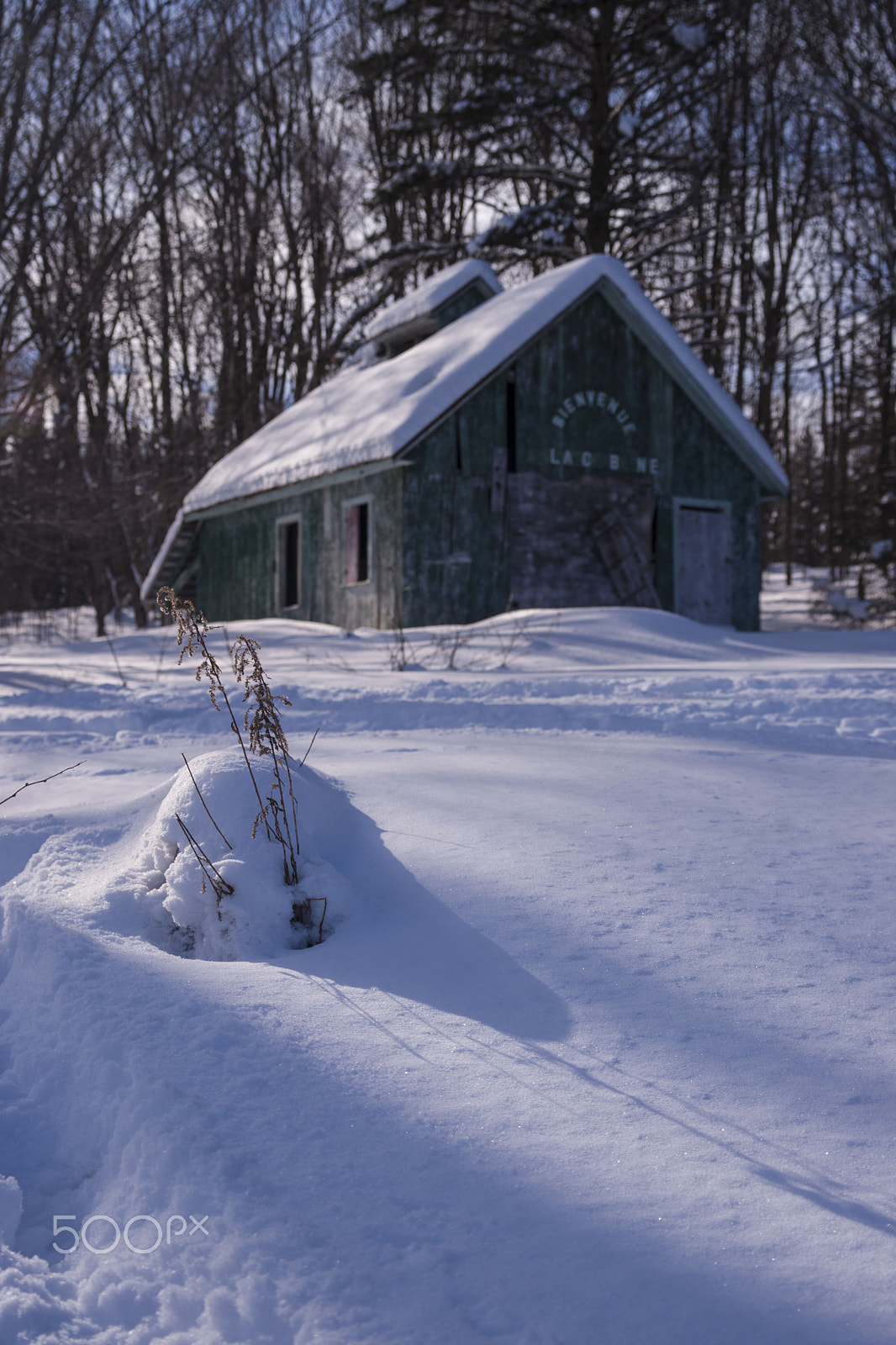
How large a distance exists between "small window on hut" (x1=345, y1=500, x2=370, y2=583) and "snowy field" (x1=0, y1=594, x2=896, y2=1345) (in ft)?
31.9

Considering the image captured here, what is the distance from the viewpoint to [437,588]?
1261cm

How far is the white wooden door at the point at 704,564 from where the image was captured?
573 inches

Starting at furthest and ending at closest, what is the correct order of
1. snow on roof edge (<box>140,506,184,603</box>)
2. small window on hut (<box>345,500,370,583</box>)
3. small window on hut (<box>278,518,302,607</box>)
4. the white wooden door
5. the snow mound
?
snow on roof edge (<box>140,506,184,603</box>) < small window on hut (<box>278,518,302,607</box>) < the white wooden door < small window on hut (<box>345,500,370,583</box>) < the snow mound

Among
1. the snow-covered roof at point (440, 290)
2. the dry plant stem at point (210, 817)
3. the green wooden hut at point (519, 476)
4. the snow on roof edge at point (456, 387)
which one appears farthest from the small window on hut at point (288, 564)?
the dry plant stem at point (210, 817)

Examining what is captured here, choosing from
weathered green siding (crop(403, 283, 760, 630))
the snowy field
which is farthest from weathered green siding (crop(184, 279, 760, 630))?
the snowy field

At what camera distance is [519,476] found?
13070mm

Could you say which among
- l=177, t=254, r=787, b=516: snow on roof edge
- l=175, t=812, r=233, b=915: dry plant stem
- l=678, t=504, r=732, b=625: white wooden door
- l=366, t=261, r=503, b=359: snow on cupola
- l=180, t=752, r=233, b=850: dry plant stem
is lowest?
l=175, t=812, r=233, b=915: dry plant stem

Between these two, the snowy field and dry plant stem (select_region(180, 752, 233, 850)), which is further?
dry plant stem (select_region(180, 752, 233, 850))

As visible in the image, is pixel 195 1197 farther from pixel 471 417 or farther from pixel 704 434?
pixel 704 434

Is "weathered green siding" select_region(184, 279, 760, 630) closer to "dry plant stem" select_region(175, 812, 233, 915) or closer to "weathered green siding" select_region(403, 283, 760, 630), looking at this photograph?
"weathered green siding" select_region(403, 283, 760, 630)

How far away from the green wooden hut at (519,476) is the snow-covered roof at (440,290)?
0.12ft

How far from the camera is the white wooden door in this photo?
1455cm

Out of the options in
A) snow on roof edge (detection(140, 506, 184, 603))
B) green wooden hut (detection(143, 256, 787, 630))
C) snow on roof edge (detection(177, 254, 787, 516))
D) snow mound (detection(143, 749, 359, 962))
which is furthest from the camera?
snow on roof edge (detection(140, 506, 184, 603))

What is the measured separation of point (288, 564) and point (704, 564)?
646 cm
